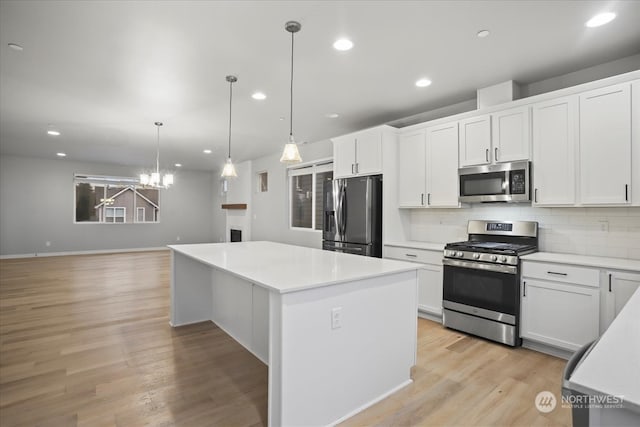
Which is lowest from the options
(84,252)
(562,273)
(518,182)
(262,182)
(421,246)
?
(84,252)

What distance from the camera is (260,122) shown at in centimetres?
500

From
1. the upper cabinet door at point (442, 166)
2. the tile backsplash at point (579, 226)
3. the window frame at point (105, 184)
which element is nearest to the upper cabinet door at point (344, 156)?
the upper cabinet door at point (442, 166)

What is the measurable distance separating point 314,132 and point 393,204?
2.10 meters

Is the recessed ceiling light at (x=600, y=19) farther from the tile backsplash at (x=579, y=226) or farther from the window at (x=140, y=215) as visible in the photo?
the window at (x=140, y=215)

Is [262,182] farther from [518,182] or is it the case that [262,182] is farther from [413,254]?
[518,182]

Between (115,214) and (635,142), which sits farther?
(115,214)

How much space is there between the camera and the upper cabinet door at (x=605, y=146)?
8.51 ft

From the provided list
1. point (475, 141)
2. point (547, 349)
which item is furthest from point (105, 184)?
point (547, 349)

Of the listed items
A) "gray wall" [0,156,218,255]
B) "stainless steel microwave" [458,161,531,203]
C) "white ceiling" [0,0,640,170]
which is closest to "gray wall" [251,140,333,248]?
"white ceiling" [0,0,640,170]

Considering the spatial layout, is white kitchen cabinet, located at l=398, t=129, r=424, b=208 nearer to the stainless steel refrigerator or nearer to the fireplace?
the stainless steel refrigerator

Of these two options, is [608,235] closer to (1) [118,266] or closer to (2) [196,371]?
(2) [196,371]

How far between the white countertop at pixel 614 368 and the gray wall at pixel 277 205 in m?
5.31

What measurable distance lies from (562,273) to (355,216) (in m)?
2.29

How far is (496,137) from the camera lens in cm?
333
